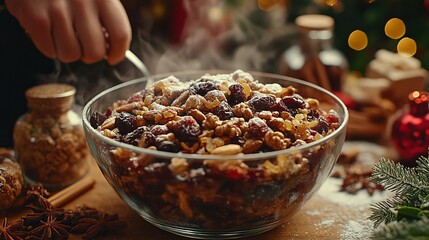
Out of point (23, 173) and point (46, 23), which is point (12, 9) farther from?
point (23, 173)

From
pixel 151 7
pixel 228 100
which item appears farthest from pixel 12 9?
pixel 151 7

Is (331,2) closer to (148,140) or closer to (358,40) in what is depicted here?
(358,40)

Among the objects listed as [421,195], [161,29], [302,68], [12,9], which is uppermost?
[12,9]

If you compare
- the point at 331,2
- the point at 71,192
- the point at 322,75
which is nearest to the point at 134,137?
the point at 71,192

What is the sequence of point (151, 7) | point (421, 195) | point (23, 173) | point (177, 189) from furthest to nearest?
point (151, 7) → point (23, 173) → point (421, 195) → point (177, 189)

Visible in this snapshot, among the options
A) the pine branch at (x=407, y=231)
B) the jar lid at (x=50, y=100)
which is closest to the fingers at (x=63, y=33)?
A: the jar lid at (x=50, y=100)

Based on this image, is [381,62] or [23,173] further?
[381,62]
